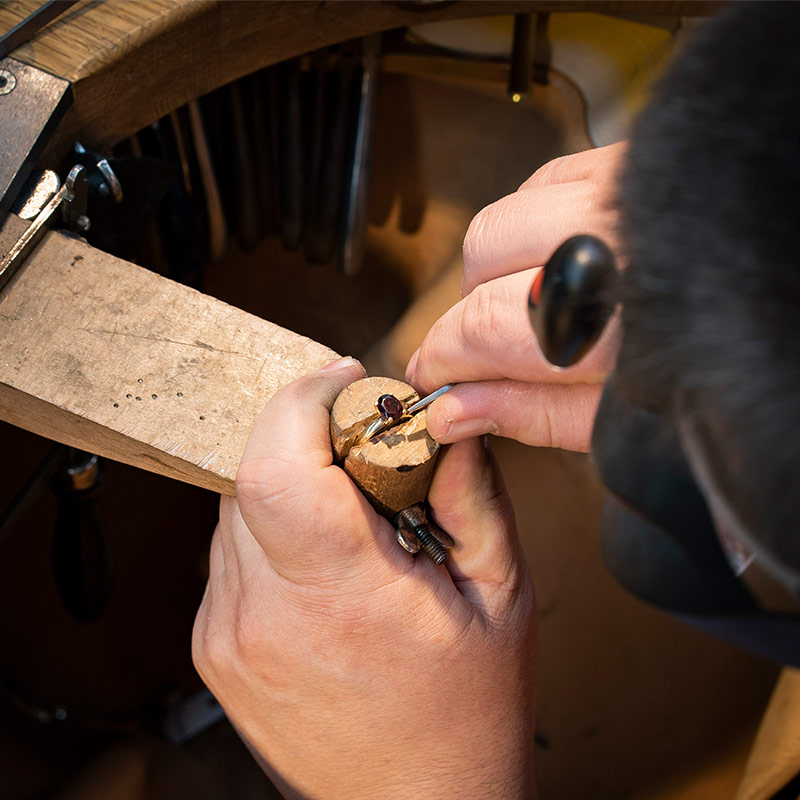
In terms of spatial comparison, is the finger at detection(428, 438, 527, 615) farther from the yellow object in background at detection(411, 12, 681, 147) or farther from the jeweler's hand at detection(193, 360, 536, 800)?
the yellow object in background at detection(411, 12, 681, 147)

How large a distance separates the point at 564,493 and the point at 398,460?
2.27ft

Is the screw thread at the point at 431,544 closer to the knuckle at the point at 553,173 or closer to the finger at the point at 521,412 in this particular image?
the finger at the point at 521,412

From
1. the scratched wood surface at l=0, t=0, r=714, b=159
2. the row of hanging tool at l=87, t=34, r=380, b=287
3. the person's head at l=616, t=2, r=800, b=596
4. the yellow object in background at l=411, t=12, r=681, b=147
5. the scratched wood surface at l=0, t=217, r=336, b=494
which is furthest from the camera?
the yellow object in background at l=411, t=12, r=681, b=147

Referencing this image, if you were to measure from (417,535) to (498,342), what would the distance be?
0.16 metres

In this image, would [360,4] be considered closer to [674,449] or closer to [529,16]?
[529,16]

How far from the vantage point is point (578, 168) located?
1.87 ft

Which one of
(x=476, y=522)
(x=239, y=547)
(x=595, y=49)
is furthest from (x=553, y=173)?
(x=595, y=49)

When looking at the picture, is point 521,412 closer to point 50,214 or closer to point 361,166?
point 50,214

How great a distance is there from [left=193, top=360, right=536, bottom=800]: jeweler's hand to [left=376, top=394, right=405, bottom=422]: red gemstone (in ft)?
0.14

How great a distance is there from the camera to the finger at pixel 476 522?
0.59 meters

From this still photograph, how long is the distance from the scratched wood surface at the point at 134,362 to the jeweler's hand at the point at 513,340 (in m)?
0.14

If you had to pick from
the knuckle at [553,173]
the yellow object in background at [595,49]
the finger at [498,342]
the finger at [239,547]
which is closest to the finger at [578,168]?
the knuckle at [553,173]

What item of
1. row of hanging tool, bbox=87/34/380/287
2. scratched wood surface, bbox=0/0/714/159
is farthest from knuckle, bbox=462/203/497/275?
row of hanging tool, bbox=87/34/380/287

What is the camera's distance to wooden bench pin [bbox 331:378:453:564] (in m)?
0.55
